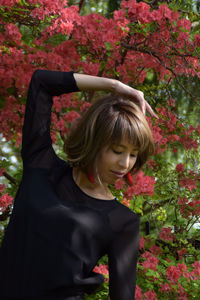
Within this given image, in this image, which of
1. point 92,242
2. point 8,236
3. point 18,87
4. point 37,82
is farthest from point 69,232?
point 18,87

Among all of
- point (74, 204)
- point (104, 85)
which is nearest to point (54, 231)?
point (74, 204)

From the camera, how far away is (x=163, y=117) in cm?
346

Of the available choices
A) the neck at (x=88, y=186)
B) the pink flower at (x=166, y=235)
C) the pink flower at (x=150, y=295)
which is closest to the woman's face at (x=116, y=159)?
the neck at (x=88, y=186)

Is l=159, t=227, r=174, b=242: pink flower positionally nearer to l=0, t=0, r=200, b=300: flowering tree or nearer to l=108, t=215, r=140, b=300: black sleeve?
l=0, t=0, r=200, b=300: flowering tree

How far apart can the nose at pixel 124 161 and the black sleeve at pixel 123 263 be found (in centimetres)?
28

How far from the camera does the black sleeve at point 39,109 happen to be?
1.60m

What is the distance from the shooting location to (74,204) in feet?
5.23

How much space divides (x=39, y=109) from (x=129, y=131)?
406 millimetres

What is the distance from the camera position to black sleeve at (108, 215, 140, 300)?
1575mm

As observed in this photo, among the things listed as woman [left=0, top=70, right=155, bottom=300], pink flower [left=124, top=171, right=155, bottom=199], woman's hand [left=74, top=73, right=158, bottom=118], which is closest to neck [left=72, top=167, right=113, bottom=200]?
woman [left=0, top=70, right=155, bottom=300]

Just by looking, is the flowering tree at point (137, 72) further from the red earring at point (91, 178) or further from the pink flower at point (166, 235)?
the red earring at point (91, 178)

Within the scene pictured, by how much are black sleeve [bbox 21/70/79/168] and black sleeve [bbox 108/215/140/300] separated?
46 cm

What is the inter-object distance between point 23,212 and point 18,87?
5.85ft

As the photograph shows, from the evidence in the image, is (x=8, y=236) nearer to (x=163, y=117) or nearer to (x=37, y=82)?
(x=37, y=82)
